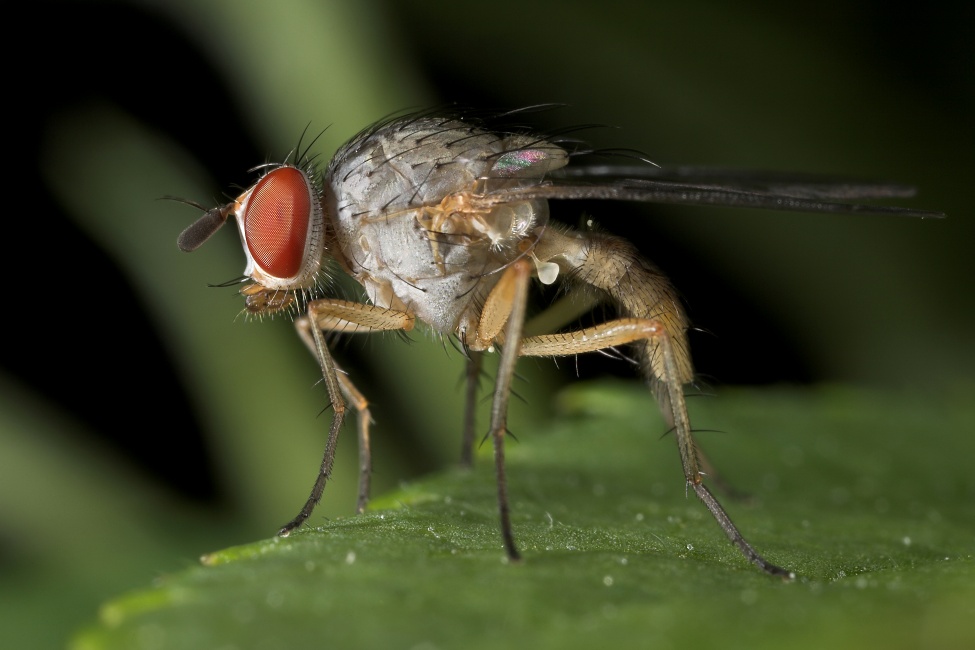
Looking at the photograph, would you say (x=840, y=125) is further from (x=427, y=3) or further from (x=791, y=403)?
(x=427, y=3)

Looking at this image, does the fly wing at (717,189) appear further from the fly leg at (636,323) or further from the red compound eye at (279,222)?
the red compound eye at (279,222)

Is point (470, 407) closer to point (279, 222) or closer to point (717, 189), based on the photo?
point (279, 222)

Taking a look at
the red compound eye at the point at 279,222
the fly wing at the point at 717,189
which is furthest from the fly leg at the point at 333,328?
the fly wing at the point at 717,189

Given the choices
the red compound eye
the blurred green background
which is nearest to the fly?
the red compound eye

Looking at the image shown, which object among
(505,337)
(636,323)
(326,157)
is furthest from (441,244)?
(326,157)

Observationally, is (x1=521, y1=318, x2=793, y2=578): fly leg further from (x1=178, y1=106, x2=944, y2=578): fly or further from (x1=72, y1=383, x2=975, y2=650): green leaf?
(x1=72, y1=383, x2=975, y2=650): green leaf

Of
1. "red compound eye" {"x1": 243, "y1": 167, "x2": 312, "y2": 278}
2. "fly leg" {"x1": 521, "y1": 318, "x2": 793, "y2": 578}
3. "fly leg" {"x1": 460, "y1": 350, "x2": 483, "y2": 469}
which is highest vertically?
"red compound eye" {"x1": 243, "y1": 167, "x2": 312, "y2": 278}
